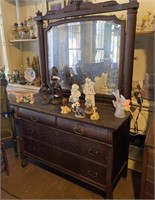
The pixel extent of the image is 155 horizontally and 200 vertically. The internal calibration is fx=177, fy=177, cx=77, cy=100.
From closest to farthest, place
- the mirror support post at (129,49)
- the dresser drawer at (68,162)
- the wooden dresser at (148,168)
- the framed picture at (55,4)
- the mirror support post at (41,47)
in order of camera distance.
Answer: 1. the wooden dresser at (148,168)
2. the mirror support post at (129,49)
3. the dresser drawer at (68,162)
4. the mirror support post at (41,47)
5. the framed picture at (55,4)

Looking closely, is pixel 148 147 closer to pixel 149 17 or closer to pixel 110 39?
pixel 110 39

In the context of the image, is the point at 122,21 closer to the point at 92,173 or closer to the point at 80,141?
the point at 80,141

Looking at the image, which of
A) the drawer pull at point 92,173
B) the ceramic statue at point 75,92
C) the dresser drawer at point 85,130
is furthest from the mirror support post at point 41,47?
the drawer pull at point 92,173

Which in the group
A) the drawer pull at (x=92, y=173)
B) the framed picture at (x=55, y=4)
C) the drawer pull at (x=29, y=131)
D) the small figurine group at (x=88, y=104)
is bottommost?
the drawer pull at (x=92, y=173)

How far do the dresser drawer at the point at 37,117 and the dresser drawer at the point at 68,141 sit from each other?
61 millimetres

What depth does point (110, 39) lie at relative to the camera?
1.47 m

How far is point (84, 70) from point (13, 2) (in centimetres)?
154

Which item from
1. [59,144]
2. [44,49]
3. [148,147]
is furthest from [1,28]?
[148,147]

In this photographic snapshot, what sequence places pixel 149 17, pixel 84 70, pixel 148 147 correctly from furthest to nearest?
pixel 84 70 → pixel 149 17 → pixel 148 147

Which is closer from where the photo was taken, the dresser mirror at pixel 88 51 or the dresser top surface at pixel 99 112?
the dresser top surface at pixel 99 112

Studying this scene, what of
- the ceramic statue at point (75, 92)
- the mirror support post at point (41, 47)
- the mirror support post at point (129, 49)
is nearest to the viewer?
the mirror support post at point (129, 49)

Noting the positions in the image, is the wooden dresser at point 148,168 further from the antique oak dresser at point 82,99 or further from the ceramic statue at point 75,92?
the ceramic statue at point 75,92

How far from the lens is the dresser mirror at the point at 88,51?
1.46 meters

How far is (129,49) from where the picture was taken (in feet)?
4.47
